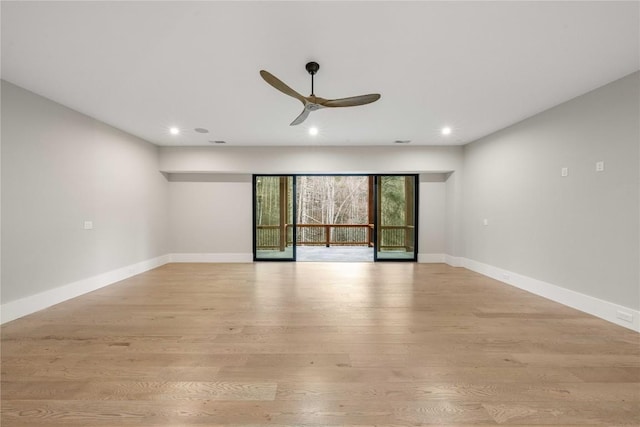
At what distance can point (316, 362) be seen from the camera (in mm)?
2002

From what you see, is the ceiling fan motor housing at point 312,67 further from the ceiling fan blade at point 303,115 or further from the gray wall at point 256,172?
the gray wall at point 256,172

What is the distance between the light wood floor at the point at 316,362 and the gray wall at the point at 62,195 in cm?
58

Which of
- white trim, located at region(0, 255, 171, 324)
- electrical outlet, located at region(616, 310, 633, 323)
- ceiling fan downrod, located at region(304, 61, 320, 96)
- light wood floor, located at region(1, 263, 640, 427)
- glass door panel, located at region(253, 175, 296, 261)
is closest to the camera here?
light wood floor, located at region(1, 263, 640, 427)

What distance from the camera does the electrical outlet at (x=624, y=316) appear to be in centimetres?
257

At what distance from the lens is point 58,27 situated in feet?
6.30

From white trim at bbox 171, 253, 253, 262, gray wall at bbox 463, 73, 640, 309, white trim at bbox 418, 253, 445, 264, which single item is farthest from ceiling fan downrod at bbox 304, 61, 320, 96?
white trim at bbox 418, 253, 445, 264

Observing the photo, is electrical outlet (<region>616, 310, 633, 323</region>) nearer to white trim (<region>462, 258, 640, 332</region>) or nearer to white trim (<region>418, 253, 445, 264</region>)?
white trim (<region>462, 258, 640, 332</region>)

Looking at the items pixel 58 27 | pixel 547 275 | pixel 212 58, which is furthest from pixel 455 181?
pixel 58 27

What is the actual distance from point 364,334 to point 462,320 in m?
1.16

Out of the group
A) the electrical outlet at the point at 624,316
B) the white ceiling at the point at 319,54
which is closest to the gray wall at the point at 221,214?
the white ceiling at the point at 319,54

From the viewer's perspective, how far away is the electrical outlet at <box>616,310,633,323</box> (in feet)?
8.43

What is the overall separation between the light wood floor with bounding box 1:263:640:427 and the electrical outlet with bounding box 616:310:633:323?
131 mm

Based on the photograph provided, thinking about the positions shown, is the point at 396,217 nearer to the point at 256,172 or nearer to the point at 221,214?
the point at 256,172

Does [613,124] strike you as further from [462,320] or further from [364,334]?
[364,334]
